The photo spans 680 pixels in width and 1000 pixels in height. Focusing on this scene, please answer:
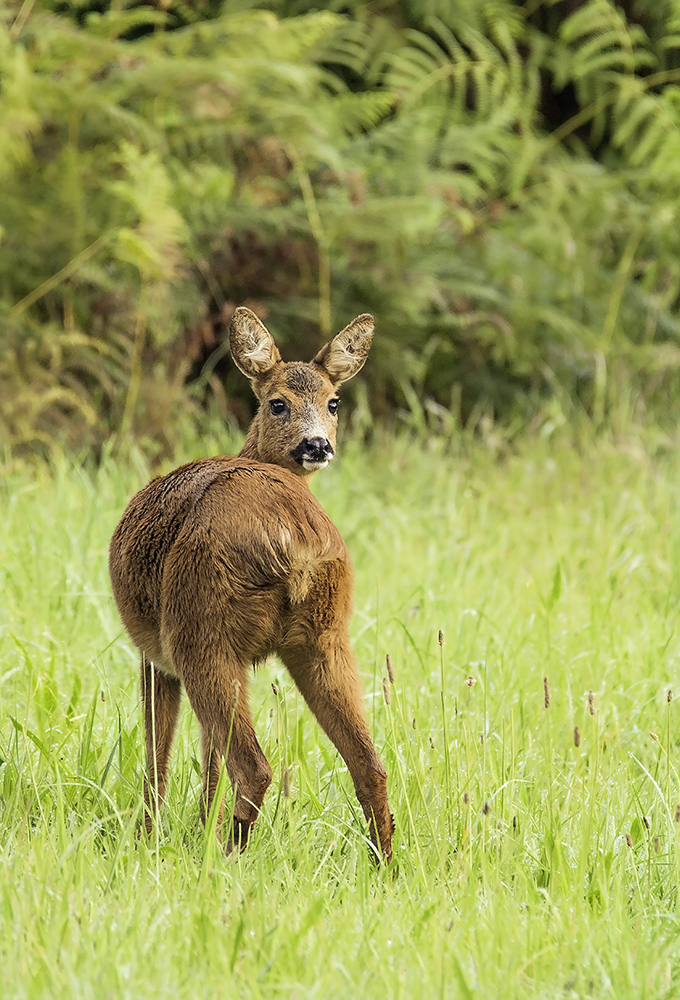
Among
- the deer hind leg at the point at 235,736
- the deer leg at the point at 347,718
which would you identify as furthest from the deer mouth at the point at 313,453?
the deer hind leg at the point at 235,736

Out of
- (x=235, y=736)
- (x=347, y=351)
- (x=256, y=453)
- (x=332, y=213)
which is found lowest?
(x=332, y=213)

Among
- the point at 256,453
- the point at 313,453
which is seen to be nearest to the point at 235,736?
the point at 313,453

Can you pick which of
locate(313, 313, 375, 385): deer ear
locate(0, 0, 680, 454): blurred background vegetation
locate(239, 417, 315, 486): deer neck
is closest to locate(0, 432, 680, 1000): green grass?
locate(239, 417, 315, 486): deer neck

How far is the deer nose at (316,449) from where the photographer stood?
306cm

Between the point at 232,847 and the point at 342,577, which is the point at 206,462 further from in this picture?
the point at 232,847

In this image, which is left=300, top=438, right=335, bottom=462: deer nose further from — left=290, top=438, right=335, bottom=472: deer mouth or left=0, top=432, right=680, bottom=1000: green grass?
left=0, top=432, right=680, bottom=1000: green grass

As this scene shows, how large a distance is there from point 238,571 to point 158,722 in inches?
22.0

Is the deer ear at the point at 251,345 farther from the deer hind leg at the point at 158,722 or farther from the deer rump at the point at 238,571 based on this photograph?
the deer hind leg at the point at 158,722

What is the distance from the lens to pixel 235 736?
2543mm

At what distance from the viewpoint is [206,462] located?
287 centimetres

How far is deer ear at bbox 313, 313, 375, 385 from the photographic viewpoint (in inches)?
131

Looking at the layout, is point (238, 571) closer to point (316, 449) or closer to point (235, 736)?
point (235, 736)

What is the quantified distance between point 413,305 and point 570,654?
11.7 ft

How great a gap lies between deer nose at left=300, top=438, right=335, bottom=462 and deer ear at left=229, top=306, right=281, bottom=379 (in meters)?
0.34
